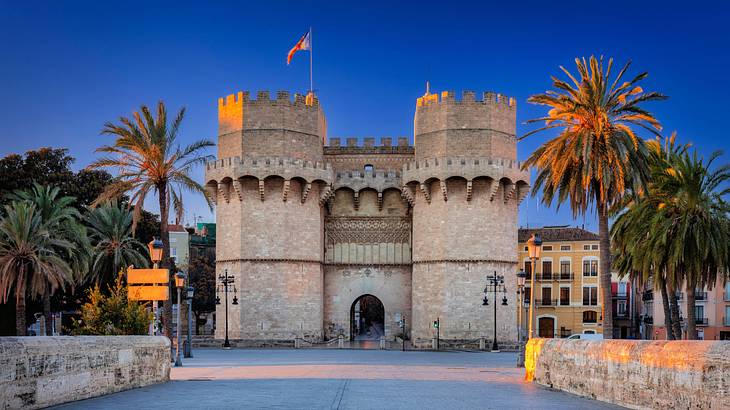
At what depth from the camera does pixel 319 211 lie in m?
49.3

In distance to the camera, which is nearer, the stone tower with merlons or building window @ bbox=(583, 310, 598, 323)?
the stone tower with merlons

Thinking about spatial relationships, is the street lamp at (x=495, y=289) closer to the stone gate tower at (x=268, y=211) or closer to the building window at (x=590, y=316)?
the stone gate tower at (x=268, y=211)

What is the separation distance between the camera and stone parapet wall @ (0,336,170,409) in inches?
478

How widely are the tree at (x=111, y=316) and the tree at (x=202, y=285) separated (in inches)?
1930

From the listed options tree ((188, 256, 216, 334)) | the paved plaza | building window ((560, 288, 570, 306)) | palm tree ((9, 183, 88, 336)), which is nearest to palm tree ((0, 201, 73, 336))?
palm tree ((9, 183, 88, 336))

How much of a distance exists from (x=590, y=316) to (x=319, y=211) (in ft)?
88.3

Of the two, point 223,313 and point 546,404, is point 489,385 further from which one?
point 223,313

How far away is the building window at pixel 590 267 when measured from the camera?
66.5 m

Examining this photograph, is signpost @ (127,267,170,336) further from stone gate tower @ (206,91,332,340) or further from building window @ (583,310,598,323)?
building window @ (583,310,598,323)

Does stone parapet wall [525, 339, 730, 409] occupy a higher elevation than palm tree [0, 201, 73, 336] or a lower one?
lower

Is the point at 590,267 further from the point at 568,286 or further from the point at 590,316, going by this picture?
the point at 590,316

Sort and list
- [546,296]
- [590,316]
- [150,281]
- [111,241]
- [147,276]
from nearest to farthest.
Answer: [150,281] → [147,276] → [111,241] → [590,316] → [546,296]

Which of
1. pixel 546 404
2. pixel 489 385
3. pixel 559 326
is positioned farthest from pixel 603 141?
pixel 559 326

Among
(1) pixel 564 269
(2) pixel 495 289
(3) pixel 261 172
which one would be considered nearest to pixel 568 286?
(1) pixel 564 269
